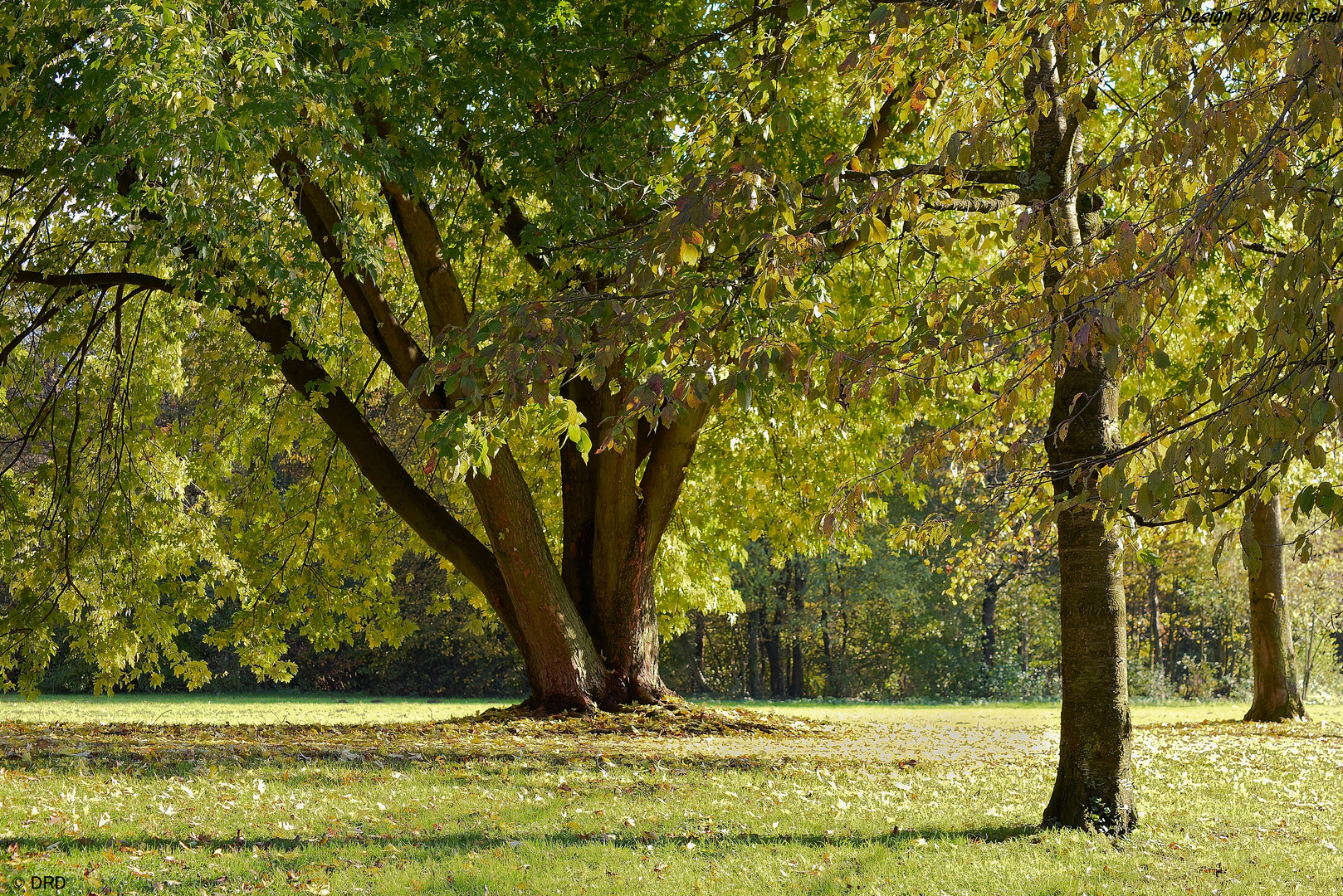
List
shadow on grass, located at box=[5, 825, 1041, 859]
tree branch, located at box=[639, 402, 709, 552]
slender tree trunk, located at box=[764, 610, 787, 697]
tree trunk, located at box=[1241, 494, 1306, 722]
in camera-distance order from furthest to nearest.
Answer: slender tree trunk, located at box=[764, 610, 787, 697]
tree trunk, located at box=[1241, 494, 1306, 722]
tree branch, located at box=[639, 402, 709, 552]
shadow on grass, located at box=[5, 825, 1041, 859]

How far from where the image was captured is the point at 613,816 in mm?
6590

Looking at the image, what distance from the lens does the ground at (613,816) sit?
16.6ft

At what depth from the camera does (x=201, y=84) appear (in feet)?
18.6

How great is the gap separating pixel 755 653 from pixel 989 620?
26.8ft

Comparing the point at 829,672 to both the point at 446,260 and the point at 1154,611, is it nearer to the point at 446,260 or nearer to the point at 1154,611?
the point at 1154,611

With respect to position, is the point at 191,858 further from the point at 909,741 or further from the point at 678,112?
the point at 909,741

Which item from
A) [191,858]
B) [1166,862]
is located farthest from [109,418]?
[1166,862]

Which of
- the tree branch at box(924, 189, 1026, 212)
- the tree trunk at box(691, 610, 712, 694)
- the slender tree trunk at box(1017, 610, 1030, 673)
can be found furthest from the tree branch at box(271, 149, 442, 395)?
the slender tree trunk at box(1017, 610, 1030, 673)

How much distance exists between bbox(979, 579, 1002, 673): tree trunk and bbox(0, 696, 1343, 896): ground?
75.4 ft

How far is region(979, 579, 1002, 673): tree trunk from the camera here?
34469 millimetres

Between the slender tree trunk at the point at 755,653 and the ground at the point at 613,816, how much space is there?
25.3 meters

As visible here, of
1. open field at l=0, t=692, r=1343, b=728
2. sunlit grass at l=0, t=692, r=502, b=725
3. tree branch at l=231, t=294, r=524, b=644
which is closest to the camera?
tree branch at l=231, t=294, r=524, b=644

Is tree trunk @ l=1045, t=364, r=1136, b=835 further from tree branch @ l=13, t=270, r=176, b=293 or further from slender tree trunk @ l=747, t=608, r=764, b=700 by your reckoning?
slender tree trunk @ l=747, t=608, r=764, b=700

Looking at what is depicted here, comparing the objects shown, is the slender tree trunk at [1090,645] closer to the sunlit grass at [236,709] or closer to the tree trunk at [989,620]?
the sunlit grass at [236,709]
